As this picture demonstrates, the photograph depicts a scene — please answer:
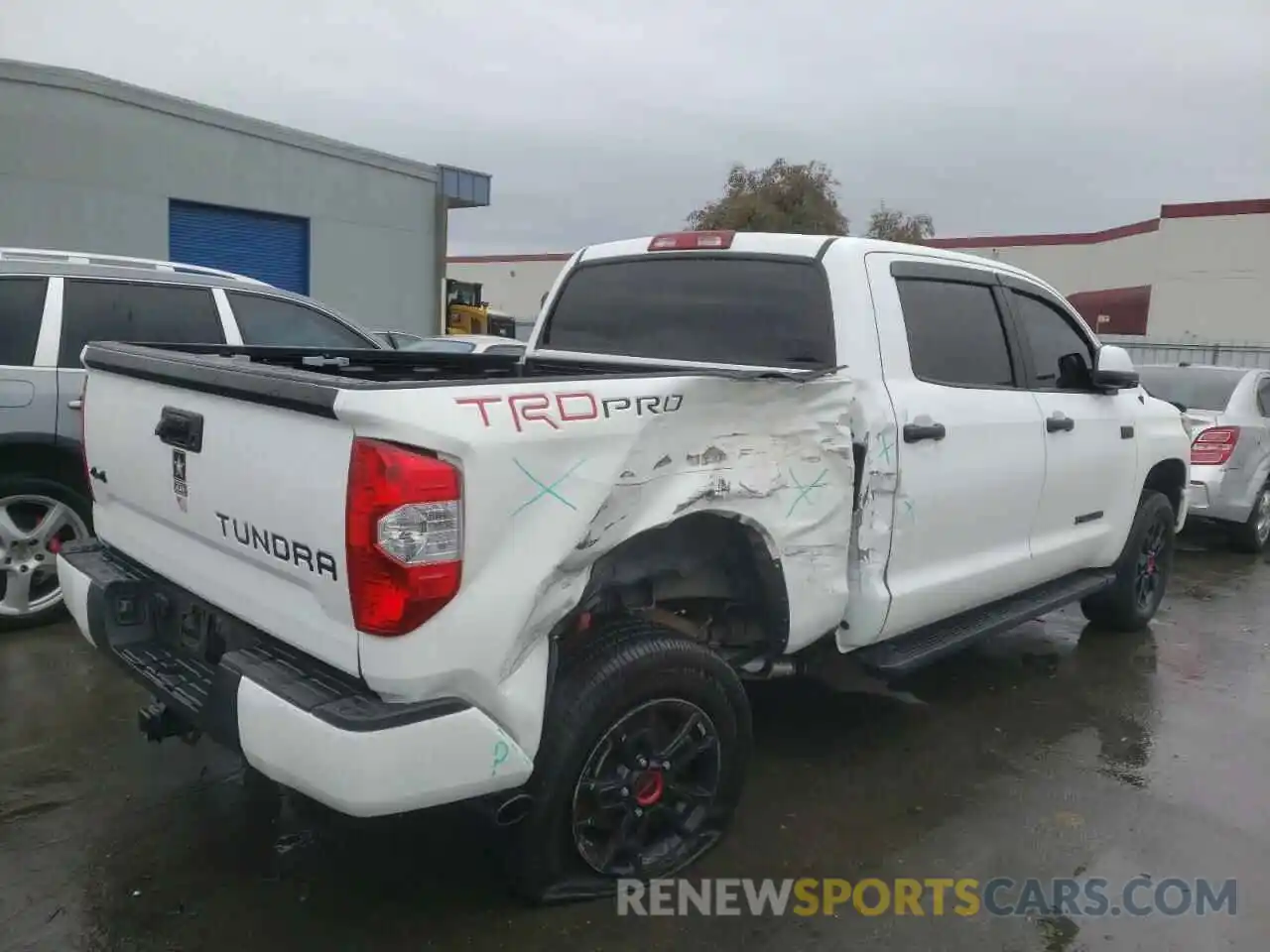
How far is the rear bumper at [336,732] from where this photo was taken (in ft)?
7.80

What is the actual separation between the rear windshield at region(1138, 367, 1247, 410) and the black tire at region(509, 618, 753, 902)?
6717 millimetres

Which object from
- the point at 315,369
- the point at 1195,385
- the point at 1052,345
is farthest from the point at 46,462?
the point at 1195,385

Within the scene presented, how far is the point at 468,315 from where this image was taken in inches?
936

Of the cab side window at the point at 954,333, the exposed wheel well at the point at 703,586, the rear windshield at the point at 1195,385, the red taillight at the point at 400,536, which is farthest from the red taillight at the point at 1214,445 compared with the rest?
the red taillight at the point at 400,536

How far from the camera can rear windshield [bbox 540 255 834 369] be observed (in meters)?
3.80

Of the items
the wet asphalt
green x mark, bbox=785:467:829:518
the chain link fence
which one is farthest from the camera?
the chain link fence

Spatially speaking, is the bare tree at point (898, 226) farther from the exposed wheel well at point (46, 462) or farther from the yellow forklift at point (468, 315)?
the exposed wheel well at point (46, 462)

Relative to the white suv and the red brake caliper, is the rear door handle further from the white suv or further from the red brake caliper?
the white suv

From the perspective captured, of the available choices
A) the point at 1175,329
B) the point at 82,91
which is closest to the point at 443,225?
the point at 82,91

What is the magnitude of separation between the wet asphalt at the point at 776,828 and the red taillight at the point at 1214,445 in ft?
11.1

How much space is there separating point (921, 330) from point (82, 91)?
14.4 meters

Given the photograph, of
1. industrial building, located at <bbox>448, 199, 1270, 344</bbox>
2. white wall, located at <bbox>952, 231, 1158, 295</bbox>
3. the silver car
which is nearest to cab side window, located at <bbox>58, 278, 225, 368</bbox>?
the silver car

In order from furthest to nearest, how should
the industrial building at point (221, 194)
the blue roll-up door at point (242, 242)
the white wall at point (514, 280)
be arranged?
1. the white wall at point (514, 280)
2. the blue roll-up door at point (242, 242)
3. the industrial building at point (221, 194)

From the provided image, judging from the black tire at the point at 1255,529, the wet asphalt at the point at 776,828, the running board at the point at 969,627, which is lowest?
the wet asphalt at the point at 776,828
